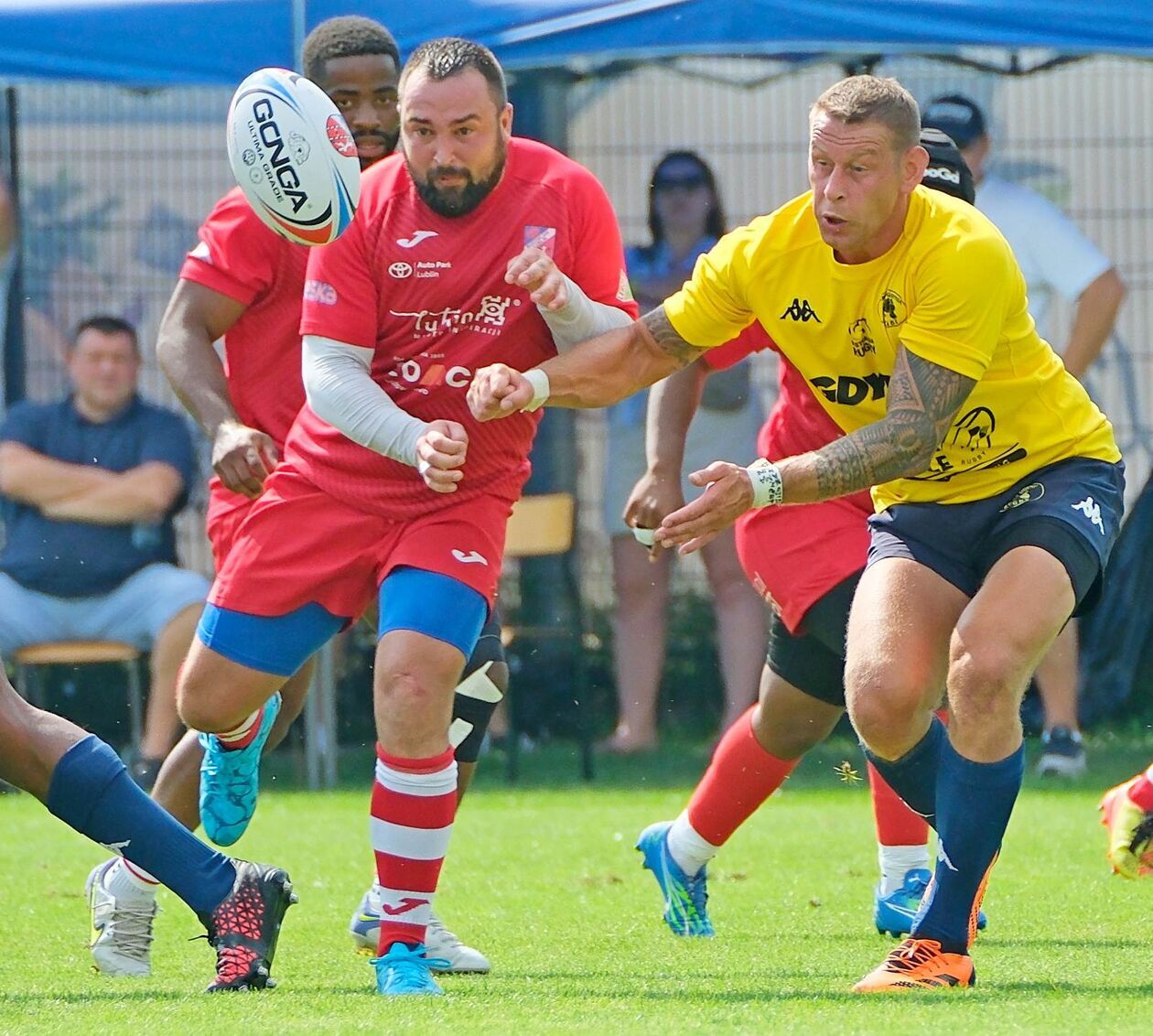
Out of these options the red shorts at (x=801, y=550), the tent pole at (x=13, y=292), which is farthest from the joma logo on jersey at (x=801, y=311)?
the tent pole at (x=13, y=292)

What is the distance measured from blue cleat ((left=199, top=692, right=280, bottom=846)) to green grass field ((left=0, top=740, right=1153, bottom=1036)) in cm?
32

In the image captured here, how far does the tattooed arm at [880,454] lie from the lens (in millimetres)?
4730

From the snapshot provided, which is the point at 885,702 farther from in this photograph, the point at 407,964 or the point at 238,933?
the point at 238,933

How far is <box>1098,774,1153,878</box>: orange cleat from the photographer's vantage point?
5.91 metres

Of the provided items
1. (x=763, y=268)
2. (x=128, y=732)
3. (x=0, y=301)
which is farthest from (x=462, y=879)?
(x=0, y=301)

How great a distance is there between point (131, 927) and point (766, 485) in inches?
74.4

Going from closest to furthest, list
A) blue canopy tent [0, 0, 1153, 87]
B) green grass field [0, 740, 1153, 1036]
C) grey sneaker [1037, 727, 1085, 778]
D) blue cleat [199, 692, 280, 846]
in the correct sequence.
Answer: green grass field [0, 740, 1153, 1036] → blue cleat [199, 692, 280, 846] → blue canopy tent [0, 0, 1153, 87] → grey sneaker [1037, 727, 1085, 778]

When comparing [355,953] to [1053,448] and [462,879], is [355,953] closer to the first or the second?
[462,879]

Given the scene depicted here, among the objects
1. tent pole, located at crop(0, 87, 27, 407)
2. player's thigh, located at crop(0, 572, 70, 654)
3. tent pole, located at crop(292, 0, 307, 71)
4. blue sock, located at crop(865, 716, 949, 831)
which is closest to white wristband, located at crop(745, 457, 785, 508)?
blue sock, located at crop(865, 716, 949, 831)

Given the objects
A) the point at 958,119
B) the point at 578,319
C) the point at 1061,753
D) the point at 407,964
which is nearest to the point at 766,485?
the point at 578,319

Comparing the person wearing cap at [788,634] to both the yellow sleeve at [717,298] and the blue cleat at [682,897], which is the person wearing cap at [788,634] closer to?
the blue cleat at [682,897]

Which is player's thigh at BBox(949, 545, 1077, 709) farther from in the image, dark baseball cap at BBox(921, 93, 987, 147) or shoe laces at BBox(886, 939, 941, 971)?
dark baseball cap at BBox(921, 93, 987, 147)

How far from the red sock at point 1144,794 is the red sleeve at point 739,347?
155 cm

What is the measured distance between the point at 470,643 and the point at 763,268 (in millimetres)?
1081
